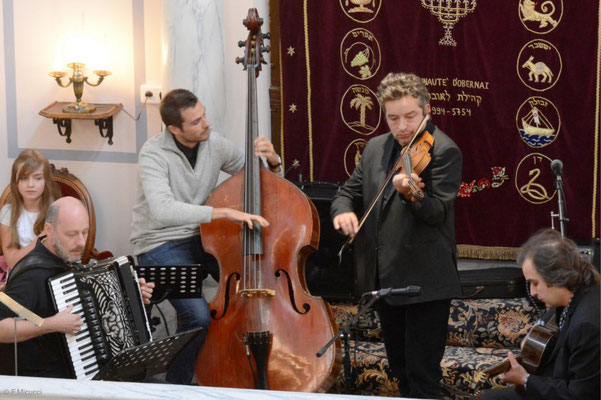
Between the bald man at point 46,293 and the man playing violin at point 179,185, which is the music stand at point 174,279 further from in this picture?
the bald man at point 46,293

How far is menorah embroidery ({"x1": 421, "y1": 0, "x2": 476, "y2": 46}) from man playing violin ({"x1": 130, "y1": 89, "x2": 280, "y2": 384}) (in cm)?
150

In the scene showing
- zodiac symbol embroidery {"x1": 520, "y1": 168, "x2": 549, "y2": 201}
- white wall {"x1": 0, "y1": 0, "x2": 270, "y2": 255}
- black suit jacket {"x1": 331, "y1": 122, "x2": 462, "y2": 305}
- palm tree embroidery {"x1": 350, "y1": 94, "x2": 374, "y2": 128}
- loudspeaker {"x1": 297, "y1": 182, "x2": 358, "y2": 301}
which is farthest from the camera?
white wall {"x1": 0, "y1": 0, "x2": 270, "y2": 255}

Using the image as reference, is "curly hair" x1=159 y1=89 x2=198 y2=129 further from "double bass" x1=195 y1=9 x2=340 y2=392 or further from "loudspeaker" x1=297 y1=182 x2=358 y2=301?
"loudspeaker" x1=297 y1=182 x2=358 y2=301

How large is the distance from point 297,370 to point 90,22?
9.26ft

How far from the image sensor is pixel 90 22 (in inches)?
223

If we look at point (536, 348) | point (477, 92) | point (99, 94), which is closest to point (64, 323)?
point (536, 348)

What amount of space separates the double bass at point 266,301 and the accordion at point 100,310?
460 millimetres

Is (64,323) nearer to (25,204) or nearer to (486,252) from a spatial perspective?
(25,204)

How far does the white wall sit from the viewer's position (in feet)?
18.4

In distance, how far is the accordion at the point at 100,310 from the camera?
3.40m

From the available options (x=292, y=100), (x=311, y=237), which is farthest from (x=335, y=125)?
(x=311, y=237)

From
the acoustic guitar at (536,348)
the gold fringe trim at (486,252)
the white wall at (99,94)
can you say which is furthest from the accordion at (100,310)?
the gold fringe trim at (486,252)

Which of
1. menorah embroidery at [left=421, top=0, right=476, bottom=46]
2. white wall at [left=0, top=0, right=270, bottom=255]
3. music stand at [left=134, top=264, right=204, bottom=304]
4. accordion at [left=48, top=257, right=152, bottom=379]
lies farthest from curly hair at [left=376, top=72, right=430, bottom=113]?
white wall at [left=0, top=0, right=270, bottom=255]

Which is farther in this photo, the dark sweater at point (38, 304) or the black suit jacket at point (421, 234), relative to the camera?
the black suit jacket at point (421, 234)
